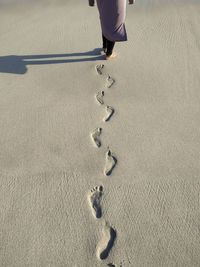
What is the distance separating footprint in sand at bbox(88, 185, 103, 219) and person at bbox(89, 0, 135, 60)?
1.35m

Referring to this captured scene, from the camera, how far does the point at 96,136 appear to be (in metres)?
2.57

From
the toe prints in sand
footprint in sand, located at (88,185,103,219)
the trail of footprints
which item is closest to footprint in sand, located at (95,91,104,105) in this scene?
the trail of footprints

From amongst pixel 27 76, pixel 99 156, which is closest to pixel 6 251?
pixel 99 156

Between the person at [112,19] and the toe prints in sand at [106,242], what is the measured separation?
5.23 ft

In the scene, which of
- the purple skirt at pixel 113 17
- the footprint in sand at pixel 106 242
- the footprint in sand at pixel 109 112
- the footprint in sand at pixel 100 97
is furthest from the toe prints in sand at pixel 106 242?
the purple skirt at pixel 113 17

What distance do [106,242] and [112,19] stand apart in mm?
1740

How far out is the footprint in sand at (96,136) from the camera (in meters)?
2.52

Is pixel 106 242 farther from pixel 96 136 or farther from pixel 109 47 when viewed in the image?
pixel 109 47

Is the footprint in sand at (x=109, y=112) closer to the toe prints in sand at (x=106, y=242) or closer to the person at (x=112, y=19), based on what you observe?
the person at (x=112, y=19)

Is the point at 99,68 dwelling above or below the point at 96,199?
above

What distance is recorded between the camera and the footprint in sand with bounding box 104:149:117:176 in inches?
92.7

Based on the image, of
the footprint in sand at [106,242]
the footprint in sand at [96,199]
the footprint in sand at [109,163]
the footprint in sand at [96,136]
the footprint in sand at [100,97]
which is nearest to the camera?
the footprint in sand at [106,242]

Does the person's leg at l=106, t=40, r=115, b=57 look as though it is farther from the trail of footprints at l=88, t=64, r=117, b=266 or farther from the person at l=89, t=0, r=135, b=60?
the trail of footprints at l=88, t=64, r=117, b=266

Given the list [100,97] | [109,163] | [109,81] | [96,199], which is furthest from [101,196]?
[109,81]
